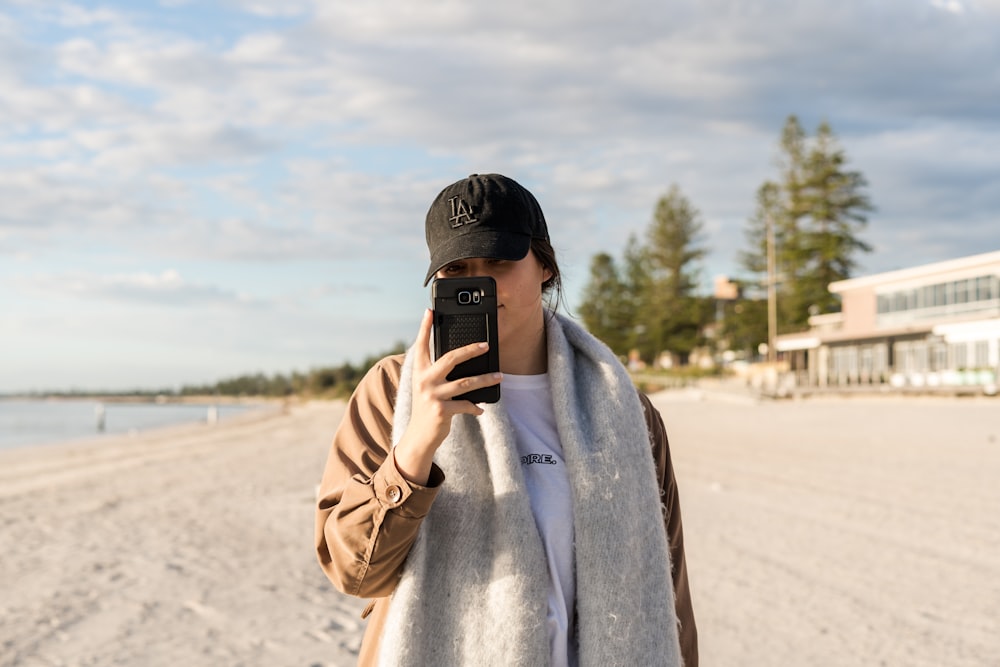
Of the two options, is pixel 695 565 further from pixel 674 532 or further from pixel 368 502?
pixel 368 502

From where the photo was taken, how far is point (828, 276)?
43375mm

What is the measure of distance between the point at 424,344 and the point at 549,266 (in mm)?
334

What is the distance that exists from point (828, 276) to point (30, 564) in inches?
1647

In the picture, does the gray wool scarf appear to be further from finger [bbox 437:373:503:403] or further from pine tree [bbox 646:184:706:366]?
pine tree [bbox 646:184:706:366]

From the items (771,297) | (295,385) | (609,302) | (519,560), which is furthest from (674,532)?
(295,385)

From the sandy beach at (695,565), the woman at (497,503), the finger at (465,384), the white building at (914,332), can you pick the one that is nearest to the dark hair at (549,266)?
the woman at (497,503)

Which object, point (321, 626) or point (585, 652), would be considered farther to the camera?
point (321, 626)

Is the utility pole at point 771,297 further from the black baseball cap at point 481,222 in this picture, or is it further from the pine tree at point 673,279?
the black baseball cap at point 481,222

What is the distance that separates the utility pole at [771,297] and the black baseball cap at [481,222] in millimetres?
40342

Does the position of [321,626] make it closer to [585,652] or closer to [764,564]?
[764,564]

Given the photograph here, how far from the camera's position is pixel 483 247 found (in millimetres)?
1453

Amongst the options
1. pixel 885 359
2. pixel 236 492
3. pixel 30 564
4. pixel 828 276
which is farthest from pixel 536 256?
pixel 828 276

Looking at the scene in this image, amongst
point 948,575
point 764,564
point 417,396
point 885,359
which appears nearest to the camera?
point 417,396

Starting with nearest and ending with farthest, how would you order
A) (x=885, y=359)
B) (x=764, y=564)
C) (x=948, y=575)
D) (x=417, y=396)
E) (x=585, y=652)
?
1. (x=417, y=396)
2. (x=585, y=652)
3. (x=948, y=575)
4. (x=764, y=564)
5. (x=885, y=359)
